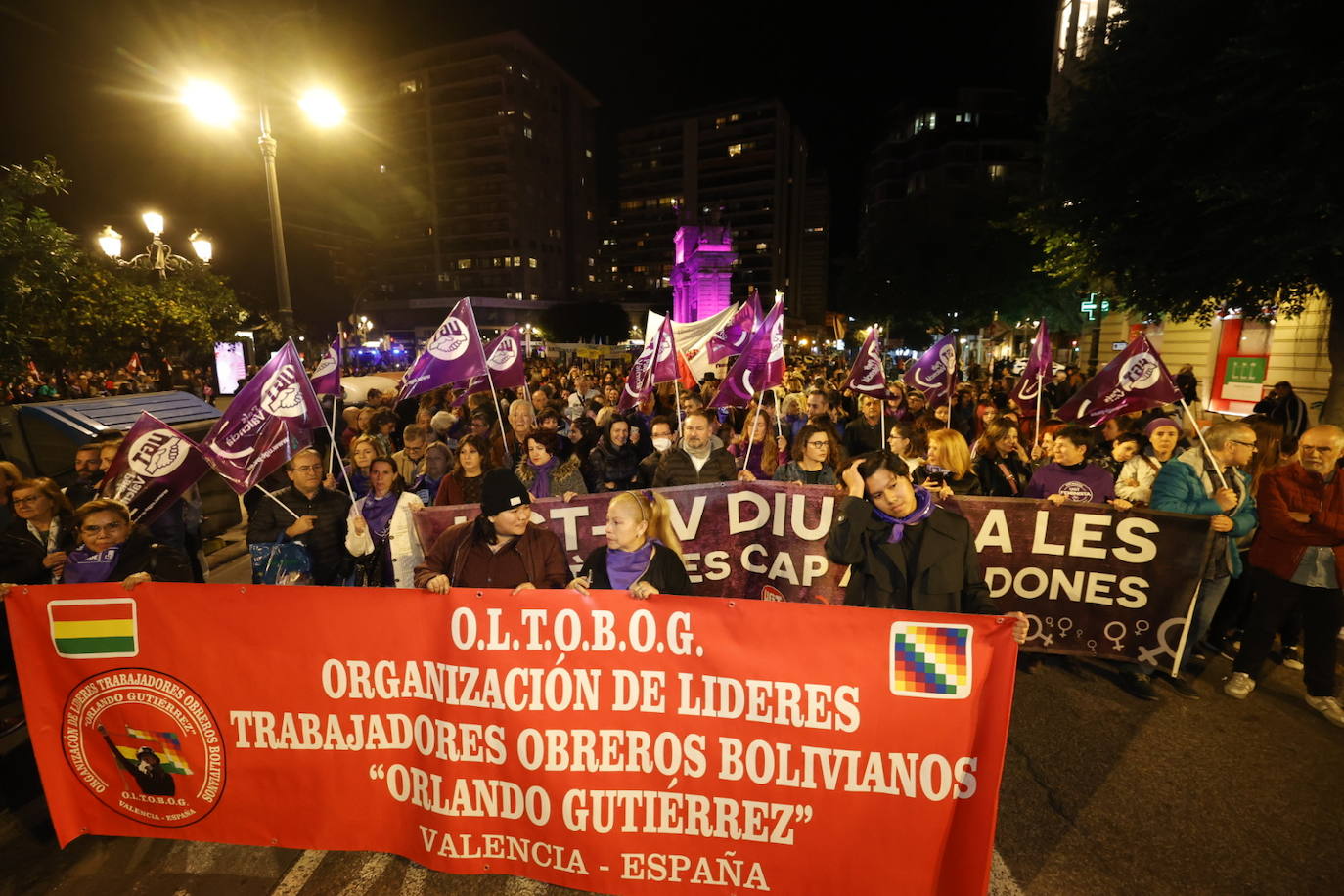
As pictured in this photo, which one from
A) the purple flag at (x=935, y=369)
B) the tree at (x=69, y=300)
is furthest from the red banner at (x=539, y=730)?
the tree at (x=69, y=300)

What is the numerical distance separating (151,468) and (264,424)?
705 millimetres

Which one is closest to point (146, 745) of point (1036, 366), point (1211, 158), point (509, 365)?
point (509, 365)

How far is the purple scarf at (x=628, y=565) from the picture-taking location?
345cm

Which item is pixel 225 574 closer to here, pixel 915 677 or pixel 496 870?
pixel 496 870

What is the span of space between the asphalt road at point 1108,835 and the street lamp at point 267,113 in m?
7.89

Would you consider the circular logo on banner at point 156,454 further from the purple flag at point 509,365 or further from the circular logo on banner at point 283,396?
the purple flag at point 509,365

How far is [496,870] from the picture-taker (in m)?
2.89

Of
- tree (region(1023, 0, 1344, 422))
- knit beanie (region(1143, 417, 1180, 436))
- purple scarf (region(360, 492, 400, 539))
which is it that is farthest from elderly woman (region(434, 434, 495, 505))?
tree (region(1023, 0, 1344, 422))

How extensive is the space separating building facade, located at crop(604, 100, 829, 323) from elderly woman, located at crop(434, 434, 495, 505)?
114210 millimetres

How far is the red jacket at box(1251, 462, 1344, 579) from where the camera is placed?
13.6 feet

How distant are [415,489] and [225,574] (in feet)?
10.5

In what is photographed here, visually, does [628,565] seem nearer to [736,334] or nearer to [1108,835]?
[1108,835]

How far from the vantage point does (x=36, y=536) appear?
4.38m

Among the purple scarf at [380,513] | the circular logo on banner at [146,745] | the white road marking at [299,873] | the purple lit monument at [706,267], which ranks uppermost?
the purple lit monument at [706,267]
